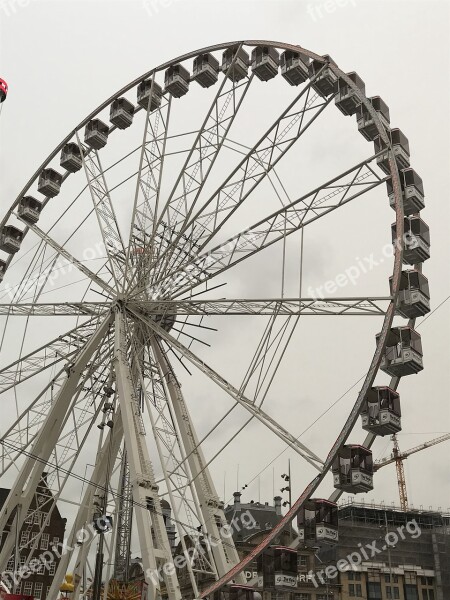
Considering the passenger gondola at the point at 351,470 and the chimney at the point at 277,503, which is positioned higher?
the chimney at the point at 277,503

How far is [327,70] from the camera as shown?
26.0 meters

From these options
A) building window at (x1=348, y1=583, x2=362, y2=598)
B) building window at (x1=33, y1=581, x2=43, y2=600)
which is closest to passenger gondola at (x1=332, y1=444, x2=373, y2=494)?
building window at (x1=348, y1=583, x2=362, y2=598)

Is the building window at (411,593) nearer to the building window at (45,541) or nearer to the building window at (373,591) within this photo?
the building window at (373,591)

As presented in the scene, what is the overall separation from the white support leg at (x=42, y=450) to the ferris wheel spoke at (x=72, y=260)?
1.39 m

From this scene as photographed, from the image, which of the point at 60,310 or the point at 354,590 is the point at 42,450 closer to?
the point at 60,310

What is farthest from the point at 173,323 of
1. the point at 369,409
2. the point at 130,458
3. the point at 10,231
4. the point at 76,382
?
the point at 10,231

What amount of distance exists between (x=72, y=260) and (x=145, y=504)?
11.1 meters

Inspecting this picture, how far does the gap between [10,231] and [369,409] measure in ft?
61.4

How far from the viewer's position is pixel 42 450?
77.1ft

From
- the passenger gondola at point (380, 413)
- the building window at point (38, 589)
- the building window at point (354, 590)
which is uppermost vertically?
the building window at point (354, 590)

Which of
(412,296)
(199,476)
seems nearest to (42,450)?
(199,476)

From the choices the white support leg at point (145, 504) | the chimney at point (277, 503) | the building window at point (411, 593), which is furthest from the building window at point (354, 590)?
the white support leg at point (145, 504)

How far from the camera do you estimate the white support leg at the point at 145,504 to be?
18.1 meters

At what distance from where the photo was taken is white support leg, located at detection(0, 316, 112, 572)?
23.2 metres
